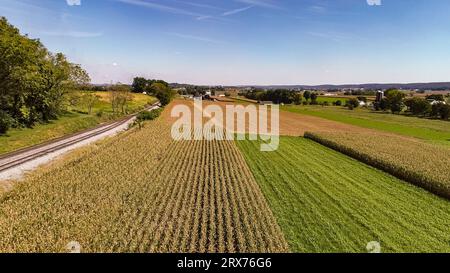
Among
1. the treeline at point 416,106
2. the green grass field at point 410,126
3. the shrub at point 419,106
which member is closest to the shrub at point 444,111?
the treeline at point 416,106

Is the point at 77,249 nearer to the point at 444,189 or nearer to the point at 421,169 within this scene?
the point at 444,189

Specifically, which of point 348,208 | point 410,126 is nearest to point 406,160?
point 348,208

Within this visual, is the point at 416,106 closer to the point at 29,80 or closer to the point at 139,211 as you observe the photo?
the point at 29,80

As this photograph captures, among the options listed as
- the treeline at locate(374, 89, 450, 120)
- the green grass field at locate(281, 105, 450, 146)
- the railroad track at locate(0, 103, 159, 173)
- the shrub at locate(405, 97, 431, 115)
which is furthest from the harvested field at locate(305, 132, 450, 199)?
the shrub at locate(405, 97, 431, 115)

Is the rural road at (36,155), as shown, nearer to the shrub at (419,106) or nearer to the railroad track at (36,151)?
the railroad track at (36,151)

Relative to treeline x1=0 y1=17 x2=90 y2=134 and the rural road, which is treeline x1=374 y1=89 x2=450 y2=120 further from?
treeline x1=0 y1=17 x2=90 y2=134
